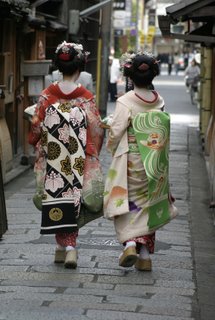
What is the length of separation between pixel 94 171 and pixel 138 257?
0.86 meters

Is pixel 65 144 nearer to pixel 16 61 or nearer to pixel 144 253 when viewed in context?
pixel 144 253

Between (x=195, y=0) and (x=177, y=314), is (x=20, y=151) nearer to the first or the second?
(x=195, y=0)

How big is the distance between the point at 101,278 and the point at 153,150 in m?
1.20

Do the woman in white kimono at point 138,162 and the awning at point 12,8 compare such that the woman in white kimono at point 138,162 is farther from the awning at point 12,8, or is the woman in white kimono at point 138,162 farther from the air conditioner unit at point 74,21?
the air conditioner unit at point 74,21

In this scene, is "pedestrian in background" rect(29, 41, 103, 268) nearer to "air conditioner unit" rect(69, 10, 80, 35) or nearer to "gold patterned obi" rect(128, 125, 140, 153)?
"gold patterned obi" rect(128, 125, 140, 153)

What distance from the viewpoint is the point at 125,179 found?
811 cm

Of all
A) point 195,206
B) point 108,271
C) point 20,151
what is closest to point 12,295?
point 108,271

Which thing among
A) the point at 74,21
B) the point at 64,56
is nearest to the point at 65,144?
the point at 64,56

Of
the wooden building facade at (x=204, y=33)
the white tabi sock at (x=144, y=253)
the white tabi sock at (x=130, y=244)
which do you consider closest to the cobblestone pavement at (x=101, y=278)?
the white tabi sock at (x=144, y=253)

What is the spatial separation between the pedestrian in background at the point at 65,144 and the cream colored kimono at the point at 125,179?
30cm

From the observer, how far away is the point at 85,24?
2722 centimetres

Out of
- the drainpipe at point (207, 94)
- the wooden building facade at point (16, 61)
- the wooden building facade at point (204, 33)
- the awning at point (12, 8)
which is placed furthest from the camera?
the drainpipe at point (207, 94)

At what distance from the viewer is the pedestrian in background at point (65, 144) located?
820cm

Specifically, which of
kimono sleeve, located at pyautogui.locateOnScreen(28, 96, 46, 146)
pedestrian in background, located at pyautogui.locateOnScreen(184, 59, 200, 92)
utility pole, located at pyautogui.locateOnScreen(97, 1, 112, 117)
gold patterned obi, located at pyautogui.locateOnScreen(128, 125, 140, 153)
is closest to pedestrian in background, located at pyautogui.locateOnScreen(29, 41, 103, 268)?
kimono sleeve, located at pyautogui.locateOnScreen(28, 96, 46, 146)
